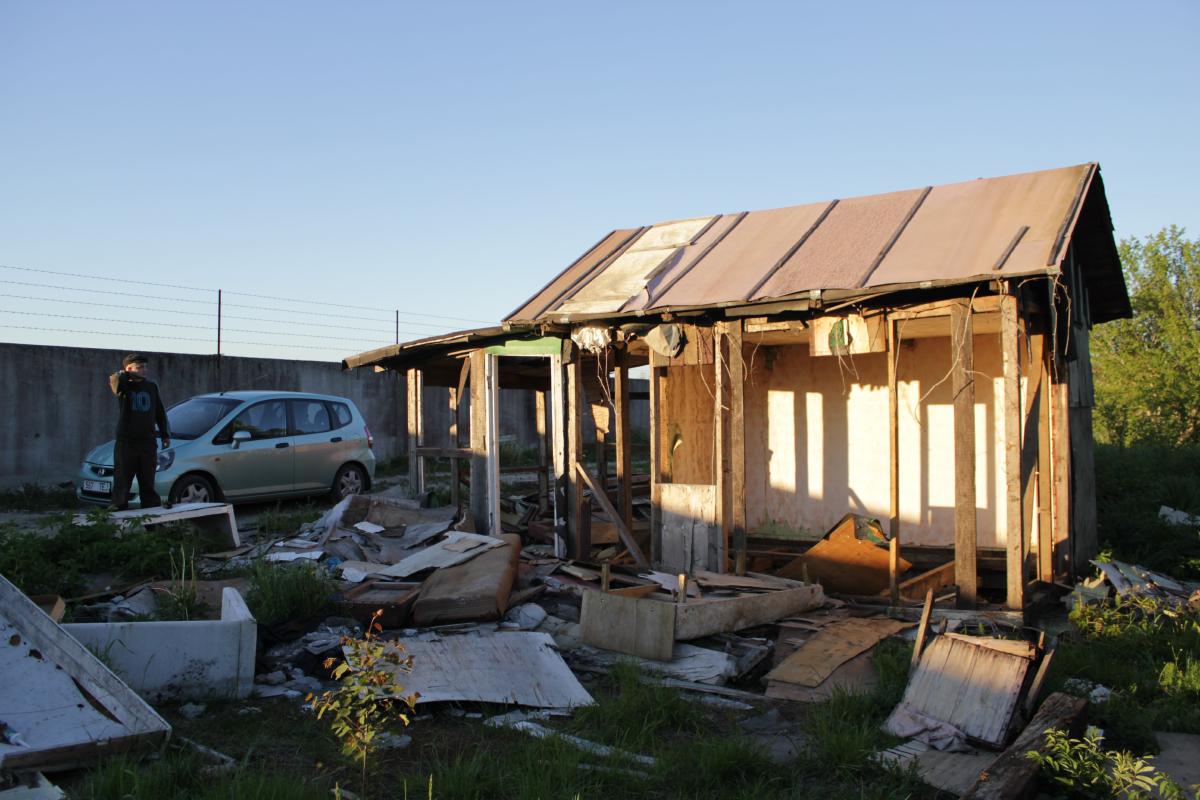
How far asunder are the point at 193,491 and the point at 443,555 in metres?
4.40

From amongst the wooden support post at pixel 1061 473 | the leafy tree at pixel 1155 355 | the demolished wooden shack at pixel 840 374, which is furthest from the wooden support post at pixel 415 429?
the leafy tree at pixel 1155 355

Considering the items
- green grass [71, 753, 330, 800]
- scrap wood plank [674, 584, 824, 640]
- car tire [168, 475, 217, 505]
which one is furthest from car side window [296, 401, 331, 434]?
green grass [71, 753, 330, 800]

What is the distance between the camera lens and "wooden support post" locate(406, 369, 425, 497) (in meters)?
11.4

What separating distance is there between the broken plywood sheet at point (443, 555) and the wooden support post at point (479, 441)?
1270 mm

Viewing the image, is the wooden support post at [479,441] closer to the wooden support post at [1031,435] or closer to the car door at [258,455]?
the car door at [258,455]

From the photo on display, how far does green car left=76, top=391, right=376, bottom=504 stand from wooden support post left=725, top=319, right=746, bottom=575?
6.39 m

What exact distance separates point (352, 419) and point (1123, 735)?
10448 millimetres

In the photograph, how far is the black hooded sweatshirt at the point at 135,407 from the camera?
927 centimetres

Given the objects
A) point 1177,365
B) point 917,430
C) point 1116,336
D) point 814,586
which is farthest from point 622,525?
point 1116,336

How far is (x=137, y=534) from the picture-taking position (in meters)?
7.84

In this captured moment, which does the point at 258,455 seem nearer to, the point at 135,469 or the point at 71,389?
the point at 135,469

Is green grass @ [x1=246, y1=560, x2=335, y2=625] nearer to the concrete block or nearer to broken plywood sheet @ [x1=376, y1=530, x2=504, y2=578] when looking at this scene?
broken plywood sheet @ [x1=376, y1=530, x2=504, y2=578]

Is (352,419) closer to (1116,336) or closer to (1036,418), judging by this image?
(1036,418)

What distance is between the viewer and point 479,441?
32.3ft
